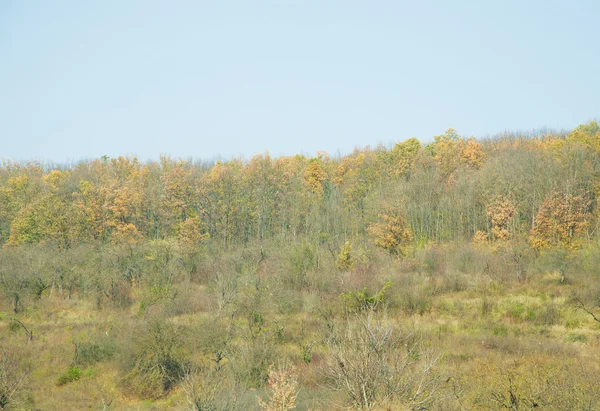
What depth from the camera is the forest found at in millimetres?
23609

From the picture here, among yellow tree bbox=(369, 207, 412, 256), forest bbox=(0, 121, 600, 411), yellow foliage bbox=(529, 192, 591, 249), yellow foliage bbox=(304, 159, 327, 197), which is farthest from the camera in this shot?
→ yellow foliage bbox=(304, 159, 327, 197)

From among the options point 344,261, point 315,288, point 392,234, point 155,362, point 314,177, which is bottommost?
point 155,362

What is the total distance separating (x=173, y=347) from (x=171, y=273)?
17.2 m

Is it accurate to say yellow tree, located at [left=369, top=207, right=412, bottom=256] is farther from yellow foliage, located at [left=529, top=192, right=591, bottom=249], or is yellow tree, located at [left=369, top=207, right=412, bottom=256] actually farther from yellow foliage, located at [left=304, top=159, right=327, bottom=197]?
yellow foliage, located at [left=304, top=159, right=327, bottom=197]

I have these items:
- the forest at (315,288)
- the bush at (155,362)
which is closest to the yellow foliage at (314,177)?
the forest at (315,288)

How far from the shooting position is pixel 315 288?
49844mm

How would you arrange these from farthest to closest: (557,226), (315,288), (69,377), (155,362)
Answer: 1. (557,226)
2. (315,288)
3. (69,377)
4. (155,362)

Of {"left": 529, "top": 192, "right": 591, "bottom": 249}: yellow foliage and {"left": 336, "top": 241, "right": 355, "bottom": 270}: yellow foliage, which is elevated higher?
{"left": 529, "top": 192, "right": 591, "bottom": 249}: yellow foliage

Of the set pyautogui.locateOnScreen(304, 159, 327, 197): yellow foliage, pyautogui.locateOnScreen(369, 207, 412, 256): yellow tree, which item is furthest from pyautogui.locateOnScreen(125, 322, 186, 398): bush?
pyautogui.locateOnScreen(304, 159, 327, 197): yellow foliage

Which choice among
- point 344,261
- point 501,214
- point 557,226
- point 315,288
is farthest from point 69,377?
point 557,226

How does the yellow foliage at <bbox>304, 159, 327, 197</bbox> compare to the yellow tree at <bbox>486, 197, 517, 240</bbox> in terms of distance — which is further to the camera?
the yellow foliage at <bbox>304, 159, 327, 197</bbox>

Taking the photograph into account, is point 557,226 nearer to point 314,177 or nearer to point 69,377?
point 314,177

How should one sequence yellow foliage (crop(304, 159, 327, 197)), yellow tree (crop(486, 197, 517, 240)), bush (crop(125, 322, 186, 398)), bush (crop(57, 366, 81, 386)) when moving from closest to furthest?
1. bush (crop(125, 322, 186, 398))
2. bush (crop(57, 366, 81, 386))
3. yellow tree (crop(486, 197, 517, 240))
4. yellow foliage (crop(304, 159, 327, 197))

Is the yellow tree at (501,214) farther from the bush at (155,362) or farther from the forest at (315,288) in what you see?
the bush at (155,362)
